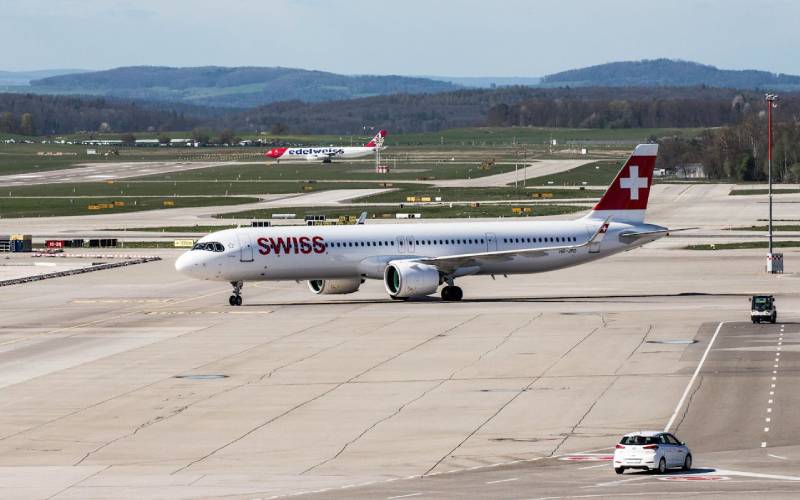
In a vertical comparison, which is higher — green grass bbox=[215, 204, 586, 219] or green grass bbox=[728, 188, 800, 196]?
green grass bbox=[215, 204, 586, 219]

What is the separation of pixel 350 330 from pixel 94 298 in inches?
908

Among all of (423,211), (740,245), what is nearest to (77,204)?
(423,211)

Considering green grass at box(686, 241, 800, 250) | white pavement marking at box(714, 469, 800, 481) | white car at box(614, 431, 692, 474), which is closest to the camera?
white pavement marking at box(714, 469, 800, 481)

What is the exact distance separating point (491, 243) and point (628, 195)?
30.0 ft

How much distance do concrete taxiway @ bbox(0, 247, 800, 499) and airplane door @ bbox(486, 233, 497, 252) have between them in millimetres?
2750

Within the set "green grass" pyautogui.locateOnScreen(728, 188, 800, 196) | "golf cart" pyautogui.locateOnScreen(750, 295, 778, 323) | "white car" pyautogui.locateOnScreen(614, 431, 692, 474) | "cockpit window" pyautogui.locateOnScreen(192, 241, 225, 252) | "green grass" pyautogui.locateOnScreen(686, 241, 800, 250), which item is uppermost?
"cockpit window" pyautogui.locateOnScreen(192, 241, 225, 252)

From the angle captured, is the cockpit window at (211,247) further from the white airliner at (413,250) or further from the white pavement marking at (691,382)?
the white pavement marking at (691,382)

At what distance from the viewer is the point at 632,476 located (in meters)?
38.9

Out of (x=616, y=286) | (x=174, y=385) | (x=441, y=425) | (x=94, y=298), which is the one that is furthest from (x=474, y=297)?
(x=441, y=425)

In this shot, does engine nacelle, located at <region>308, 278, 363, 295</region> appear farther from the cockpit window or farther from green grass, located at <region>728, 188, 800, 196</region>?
green grass, located at <region>728, 188, 800, 196</region>

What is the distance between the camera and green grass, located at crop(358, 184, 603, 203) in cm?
17938

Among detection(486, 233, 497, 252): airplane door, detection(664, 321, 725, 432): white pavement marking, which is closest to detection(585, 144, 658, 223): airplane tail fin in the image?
detection(486, 233, 497, 252): airplane door

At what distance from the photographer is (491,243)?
84.1m

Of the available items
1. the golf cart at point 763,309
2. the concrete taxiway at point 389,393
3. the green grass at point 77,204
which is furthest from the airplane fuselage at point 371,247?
the green grass at point 77,204
